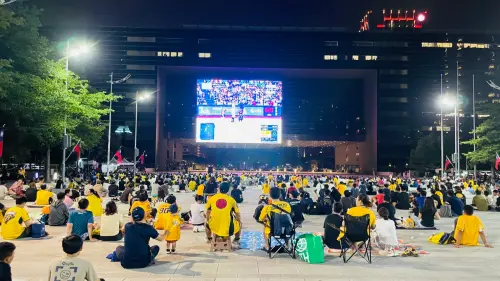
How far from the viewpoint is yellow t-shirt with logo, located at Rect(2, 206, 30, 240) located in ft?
33.8

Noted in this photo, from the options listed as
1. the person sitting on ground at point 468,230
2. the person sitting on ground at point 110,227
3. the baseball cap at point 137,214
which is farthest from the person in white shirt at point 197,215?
the person sitting on ground at point 468,230

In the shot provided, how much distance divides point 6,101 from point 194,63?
47.9 meters

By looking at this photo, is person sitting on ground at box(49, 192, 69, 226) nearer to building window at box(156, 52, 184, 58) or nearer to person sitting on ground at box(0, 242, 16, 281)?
person sitting on ground at box(0, 242, 16, 281)

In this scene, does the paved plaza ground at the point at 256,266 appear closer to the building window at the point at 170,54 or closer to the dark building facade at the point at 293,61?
the dark building facade at the point at 293,61

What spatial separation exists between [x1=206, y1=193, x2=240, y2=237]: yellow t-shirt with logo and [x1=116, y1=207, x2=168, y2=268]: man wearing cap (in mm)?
1504

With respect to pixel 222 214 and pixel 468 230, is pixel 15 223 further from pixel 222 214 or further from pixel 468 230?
pixel 468 230

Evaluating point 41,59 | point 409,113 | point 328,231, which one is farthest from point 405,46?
point 328,231

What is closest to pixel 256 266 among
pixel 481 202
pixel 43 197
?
pixel 43 197

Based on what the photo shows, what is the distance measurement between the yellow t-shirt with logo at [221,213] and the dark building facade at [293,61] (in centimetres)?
6263

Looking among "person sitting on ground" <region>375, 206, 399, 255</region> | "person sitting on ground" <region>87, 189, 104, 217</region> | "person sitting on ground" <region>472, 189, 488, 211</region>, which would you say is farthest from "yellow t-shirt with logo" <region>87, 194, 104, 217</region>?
"person sitting on ground" <region>472, 189, 488, 211</region>

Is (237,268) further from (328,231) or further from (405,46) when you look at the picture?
(405,46)

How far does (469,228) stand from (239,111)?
52.6 metres

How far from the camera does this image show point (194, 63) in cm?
7212

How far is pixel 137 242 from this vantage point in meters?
7.71
